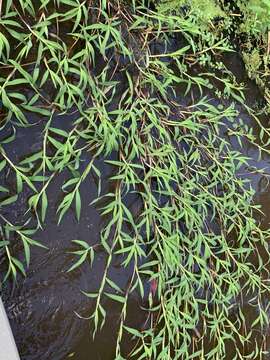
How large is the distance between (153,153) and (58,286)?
505 mm

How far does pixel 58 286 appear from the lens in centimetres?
150

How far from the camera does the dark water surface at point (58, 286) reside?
4.66ft

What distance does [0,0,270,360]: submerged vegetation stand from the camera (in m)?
1.39

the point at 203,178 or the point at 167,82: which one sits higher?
the point at 167,82

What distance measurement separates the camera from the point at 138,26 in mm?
1631

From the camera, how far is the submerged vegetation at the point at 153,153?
1388 millimetres

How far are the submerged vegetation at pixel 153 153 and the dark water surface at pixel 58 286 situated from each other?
0.07 feet

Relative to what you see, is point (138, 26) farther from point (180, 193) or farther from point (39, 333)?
point (39, 333)

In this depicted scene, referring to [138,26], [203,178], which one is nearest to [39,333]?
[203,178]

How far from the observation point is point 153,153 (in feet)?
5.22

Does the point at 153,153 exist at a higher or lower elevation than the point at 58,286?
higher

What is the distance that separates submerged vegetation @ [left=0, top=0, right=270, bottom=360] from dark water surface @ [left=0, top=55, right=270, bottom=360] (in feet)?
0.07

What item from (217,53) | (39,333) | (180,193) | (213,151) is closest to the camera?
(39,333)

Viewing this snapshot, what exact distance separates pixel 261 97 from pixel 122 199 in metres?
0.89
